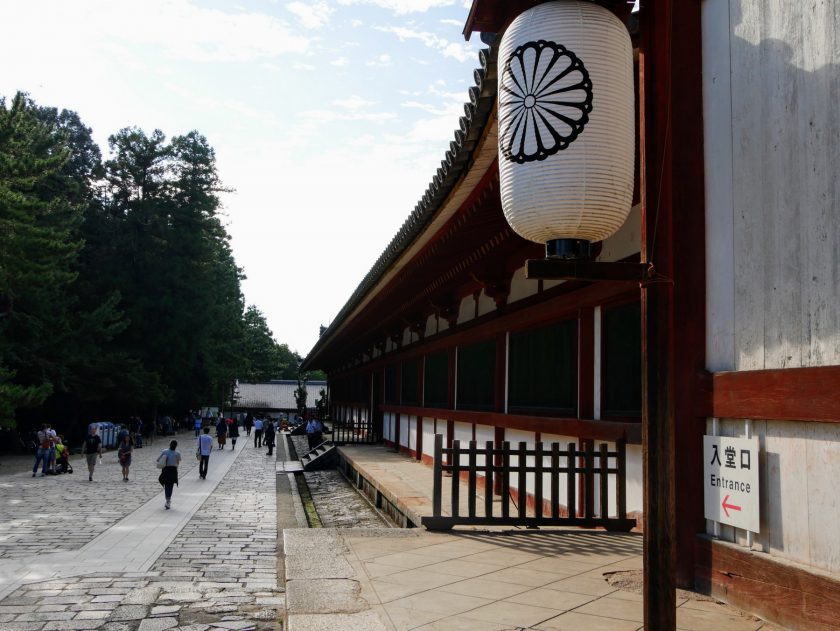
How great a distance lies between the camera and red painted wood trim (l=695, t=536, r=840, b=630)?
426cm

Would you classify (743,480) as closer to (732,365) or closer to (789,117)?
(732,365)

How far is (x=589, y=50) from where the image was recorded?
4105mm

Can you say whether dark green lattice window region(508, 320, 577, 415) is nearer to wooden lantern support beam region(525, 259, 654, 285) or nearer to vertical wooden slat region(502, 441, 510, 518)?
vertical wooden slat region(502, 441, 510, 518)

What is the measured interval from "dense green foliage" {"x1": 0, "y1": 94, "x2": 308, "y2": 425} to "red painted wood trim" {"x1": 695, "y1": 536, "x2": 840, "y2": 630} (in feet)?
75.9

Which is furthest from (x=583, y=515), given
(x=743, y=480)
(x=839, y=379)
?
(x=839, y=379)

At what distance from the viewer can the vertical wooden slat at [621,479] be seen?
7984mm

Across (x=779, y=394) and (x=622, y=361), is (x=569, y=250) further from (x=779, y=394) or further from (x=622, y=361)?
(x=622, y=361)

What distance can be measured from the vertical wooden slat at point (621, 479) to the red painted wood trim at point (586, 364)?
1.02 meters

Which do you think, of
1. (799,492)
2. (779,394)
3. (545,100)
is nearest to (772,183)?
(779,394)

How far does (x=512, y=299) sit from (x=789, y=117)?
734 cm

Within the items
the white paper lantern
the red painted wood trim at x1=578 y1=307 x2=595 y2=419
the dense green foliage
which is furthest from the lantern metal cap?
the dense green foliage

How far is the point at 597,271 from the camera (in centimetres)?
383

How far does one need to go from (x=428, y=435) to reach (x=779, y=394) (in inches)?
551

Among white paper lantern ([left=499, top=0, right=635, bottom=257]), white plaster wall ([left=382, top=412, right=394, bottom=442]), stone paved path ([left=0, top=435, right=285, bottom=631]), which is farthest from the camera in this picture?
white plaster wall ([left=382, top=412, right=394, bottom=442])
